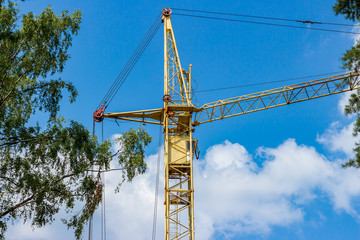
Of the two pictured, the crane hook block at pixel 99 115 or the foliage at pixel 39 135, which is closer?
the foliage at pixel 39 135

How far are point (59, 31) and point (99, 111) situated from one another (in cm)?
1135

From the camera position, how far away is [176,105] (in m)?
30.9

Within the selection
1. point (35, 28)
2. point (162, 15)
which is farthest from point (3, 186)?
point (162, 15)

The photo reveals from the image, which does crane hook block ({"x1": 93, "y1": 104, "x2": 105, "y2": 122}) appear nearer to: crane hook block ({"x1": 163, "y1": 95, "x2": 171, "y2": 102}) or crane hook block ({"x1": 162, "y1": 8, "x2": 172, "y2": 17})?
crane hook block ({"x1": 163, "y1": 95, "x2": 171, "y2": 102})

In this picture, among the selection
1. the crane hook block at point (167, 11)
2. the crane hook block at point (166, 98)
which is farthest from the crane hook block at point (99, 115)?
the crane hook block at point (167, 11)

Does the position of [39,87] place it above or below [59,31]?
below

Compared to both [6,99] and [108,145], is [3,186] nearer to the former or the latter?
[6,99]

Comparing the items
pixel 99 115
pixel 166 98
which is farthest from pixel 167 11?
pixel 99 115

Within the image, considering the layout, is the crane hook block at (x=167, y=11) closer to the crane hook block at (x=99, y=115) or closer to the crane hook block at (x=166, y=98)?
the crane hook block at (x=166, y=98)

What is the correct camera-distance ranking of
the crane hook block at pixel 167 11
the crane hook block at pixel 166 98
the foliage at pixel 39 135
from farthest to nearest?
the crane hook block at pixel 167 11
the crane hook block at pixel 166 98
the foliage at pixel 39 135

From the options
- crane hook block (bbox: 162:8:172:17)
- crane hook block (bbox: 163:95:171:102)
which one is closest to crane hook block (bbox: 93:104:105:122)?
crane hook block (bbox: 163:95:171:102)

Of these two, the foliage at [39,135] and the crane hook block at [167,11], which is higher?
the crane hook block at [167,11]

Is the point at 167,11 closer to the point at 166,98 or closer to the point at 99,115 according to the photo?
the point at 166,98

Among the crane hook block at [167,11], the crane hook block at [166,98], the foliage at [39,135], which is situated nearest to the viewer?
the foliage at [39,135]
